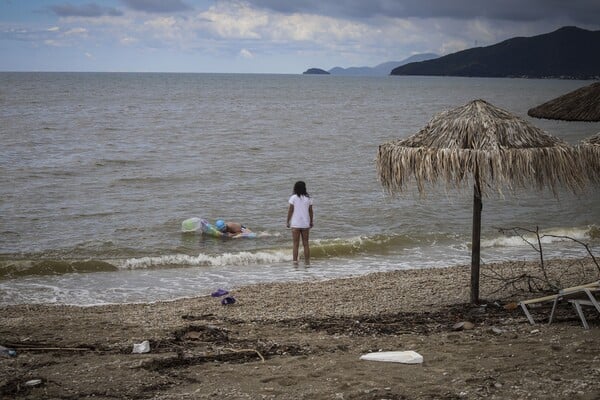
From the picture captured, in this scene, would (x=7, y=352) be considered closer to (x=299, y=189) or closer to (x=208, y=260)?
(x=299, y=189)

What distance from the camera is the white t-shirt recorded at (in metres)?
12.5

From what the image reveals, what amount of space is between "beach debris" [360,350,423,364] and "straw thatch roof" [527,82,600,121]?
5.66 meters

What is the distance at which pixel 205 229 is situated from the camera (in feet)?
51.0

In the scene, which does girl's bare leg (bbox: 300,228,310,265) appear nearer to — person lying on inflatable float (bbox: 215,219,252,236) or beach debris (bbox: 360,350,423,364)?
person lying on inflatable float (bbox: 215,219,252,236)

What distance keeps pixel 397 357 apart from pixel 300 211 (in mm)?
6727

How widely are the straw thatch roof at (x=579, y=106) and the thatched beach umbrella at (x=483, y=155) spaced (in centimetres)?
302

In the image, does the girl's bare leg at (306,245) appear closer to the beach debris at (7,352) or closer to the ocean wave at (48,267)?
the ocean wave at (48,267)

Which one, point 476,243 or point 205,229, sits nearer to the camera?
point 476,243

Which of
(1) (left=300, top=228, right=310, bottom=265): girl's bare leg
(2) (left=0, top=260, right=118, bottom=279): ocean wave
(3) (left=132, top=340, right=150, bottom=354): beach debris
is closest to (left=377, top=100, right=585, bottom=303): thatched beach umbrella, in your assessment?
(3) (left=132, top=340, right=150, bottom=354): beach debris

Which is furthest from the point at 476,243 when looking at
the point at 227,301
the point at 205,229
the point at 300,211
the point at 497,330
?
the point at 205,229

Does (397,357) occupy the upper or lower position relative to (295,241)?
upper

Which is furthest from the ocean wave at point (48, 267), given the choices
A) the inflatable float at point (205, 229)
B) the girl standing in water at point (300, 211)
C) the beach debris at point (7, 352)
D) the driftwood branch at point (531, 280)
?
the driftwood branch at point (531, 280)

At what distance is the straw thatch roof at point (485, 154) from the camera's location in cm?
721

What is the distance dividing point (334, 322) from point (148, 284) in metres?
5.02
